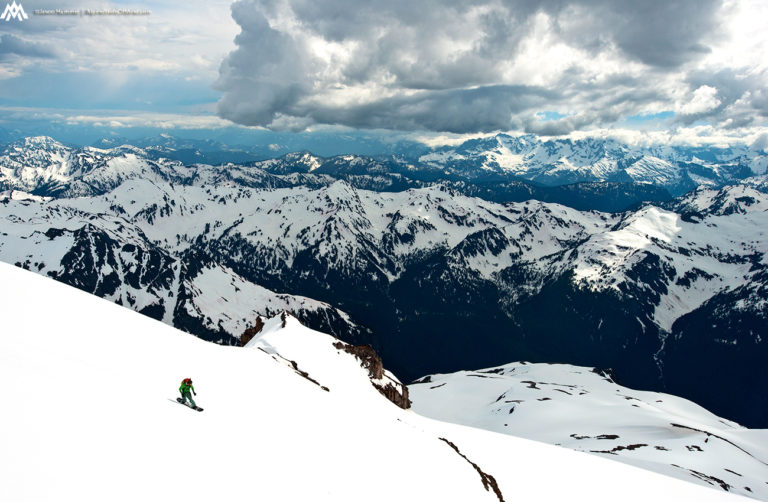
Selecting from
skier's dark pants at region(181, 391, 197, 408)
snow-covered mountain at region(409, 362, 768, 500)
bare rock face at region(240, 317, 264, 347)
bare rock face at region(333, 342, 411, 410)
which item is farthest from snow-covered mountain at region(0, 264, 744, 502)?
bare rock face at region(240, 317, 264, 347)

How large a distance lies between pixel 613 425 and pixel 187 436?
9659 centimetres

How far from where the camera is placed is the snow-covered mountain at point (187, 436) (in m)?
13.4

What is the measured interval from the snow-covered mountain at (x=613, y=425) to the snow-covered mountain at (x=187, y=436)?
2341 cm

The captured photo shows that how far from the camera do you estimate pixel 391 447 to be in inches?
1148

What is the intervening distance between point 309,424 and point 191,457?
1109 centimetres

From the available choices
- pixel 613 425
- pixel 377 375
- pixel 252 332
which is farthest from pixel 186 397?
pixel 613 425

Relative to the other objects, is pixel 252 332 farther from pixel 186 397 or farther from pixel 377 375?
pixel 186 397

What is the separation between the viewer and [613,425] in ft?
278

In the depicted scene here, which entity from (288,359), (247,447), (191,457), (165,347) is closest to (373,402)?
(288,359)

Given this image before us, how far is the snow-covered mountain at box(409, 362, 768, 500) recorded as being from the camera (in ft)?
202

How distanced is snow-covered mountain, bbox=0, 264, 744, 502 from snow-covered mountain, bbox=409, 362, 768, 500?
76.8 feet

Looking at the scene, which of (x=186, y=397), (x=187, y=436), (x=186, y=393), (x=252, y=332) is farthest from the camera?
(x=252, y=332)

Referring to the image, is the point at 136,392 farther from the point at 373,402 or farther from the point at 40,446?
the point at 373,402

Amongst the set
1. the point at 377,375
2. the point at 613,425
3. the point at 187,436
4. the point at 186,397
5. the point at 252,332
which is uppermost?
the point at 187,436
